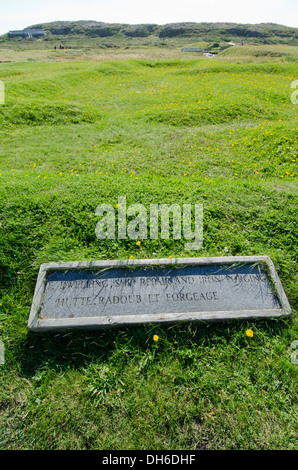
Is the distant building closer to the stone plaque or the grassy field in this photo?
the grassy field

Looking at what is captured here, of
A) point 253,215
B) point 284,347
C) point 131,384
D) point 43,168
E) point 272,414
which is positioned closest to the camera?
point 272,414

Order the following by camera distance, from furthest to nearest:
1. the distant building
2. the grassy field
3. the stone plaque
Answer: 1. the distant building
2. the stone plaque
3. the grassy field

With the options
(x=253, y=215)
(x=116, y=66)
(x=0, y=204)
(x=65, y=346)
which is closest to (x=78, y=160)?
(x=0, y=204)

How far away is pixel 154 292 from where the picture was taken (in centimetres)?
364

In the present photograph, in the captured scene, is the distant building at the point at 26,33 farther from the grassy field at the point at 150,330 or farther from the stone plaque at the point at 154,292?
the stone plaque at the point at 154,292

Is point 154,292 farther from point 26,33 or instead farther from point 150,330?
point 26,33

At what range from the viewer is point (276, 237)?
468 cm

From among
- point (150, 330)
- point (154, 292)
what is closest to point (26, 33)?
point (154, 292)

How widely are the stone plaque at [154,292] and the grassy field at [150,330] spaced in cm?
21

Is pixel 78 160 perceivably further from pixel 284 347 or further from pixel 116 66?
pixel 116 66

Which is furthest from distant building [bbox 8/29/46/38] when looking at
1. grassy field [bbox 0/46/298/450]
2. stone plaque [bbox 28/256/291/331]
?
stone plaque [bbox 28/256/291/331]

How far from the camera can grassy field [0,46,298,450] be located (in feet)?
8.93

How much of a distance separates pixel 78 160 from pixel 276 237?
20.9ft

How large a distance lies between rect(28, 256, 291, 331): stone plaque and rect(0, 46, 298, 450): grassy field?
214mm
